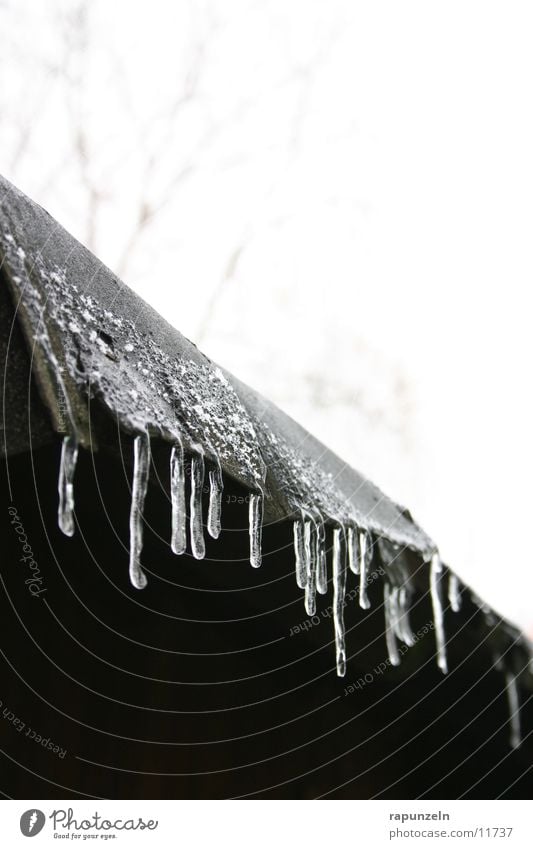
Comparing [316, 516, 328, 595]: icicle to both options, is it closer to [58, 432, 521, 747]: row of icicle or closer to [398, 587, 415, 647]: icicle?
[58, 432, 521, 747]: row of icicle

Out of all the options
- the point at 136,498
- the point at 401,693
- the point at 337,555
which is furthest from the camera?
the point at 401,693

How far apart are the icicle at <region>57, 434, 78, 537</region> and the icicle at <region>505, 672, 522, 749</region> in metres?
1.21

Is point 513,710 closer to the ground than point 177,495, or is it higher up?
higher up

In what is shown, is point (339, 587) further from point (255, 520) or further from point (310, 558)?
point (255, 520)

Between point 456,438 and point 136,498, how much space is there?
298 centimetres

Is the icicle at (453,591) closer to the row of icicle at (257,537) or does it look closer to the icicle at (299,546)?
the row of icicle at (257,537)

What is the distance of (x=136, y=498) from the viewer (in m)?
0.68

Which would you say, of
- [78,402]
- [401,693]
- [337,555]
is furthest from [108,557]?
[401,693]

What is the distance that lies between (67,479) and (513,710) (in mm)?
1440

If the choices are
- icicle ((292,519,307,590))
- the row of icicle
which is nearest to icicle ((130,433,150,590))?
the row of icicle

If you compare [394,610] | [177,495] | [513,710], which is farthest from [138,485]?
[513,710]

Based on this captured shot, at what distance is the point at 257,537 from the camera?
811 mm
